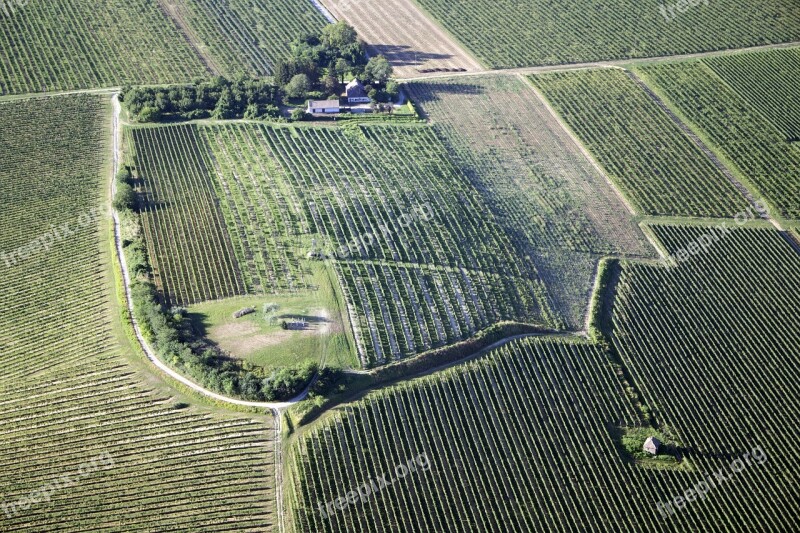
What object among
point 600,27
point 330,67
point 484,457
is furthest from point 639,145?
point 484,457

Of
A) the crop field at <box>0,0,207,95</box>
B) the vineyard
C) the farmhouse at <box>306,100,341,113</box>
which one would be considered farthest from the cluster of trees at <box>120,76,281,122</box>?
the vineyard

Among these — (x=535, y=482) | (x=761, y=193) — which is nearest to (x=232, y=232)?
(x=535, y=482)

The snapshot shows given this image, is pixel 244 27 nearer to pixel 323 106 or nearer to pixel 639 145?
pixel 323 106

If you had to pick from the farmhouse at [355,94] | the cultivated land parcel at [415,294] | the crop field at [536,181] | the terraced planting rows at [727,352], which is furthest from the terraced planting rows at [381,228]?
the terraced planting rows at [727,352]

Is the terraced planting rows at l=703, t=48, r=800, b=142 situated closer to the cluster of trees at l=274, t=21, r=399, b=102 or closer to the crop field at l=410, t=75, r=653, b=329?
the crop field at l=410, t=75, r=653, b=329

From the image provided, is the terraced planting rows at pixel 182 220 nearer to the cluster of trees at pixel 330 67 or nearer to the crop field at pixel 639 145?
the cluster of trees at pixel 330 67
